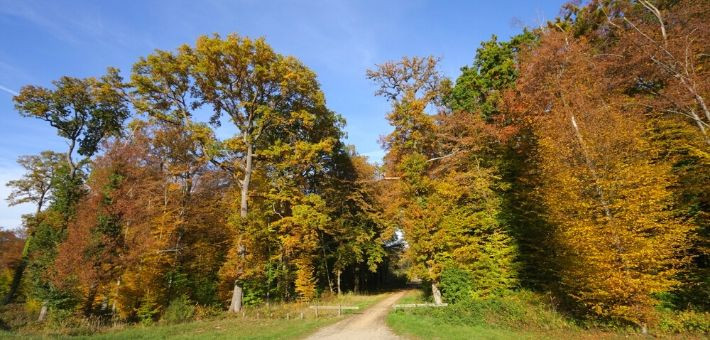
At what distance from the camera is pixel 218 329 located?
15.4m

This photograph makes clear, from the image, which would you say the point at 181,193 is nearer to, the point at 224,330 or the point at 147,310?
the point at 147,310

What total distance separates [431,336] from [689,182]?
1273 cm

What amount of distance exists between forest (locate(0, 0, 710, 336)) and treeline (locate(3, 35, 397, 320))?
0.43 feet

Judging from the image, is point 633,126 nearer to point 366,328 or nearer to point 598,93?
point 598,93

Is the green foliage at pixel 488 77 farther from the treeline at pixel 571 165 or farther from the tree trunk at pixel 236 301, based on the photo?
the tree trunk at pixel 236 301

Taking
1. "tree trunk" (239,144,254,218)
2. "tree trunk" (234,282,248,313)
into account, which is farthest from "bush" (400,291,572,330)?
"tree trunk" (239,144,254,218)

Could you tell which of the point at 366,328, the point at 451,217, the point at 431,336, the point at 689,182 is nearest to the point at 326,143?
the point at 451,217

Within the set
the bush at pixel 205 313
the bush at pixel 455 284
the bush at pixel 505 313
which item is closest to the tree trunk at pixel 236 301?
the bush at pixel 205 313

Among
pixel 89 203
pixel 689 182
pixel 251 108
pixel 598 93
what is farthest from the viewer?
pixel 251 108

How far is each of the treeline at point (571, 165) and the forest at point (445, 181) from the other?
11 cm

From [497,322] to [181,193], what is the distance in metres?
21.5

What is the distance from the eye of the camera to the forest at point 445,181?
12.9 metres

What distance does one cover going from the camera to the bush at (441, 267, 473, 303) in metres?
19.8

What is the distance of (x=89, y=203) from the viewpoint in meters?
18.7
